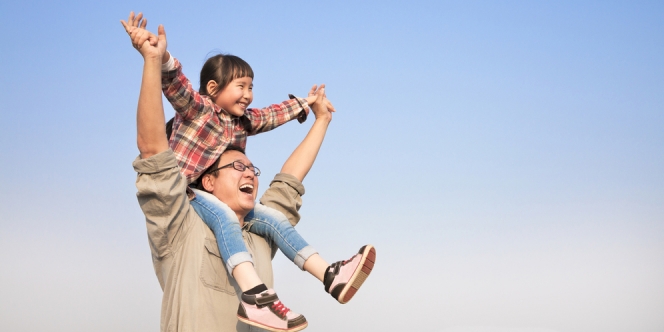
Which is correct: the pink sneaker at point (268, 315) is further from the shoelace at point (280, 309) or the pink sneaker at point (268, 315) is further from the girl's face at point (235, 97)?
the girl's face at point (235, 97)

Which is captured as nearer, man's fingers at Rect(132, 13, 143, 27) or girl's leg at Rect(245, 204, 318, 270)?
man's fingers at Rect(132, 13, 143, 27)

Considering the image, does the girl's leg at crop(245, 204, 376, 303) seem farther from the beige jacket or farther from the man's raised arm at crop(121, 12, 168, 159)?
the man's raised arm at crop(121, 12, 168, 159)

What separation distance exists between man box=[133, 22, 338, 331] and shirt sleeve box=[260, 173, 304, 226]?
426 millimetres

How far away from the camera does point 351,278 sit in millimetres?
4113

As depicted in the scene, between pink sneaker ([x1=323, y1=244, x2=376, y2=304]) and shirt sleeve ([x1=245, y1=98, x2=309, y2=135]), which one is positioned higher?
shirt sleeve ([x1=245, y1=98, x2=309, y2=135])

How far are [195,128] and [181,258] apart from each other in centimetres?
93

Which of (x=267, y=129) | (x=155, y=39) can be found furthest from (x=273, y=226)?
(x=155, y=39)

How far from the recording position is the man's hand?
12.7 feet

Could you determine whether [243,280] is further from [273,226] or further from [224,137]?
[224,137]

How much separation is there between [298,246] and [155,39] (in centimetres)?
150

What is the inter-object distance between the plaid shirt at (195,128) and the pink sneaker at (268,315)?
0.97m

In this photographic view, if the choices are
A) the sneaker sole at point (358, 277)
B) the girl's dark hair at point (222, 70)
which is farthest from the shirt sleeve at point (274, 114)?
the sneaker sole at point (358, 277)

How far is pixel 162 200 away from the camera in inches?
156

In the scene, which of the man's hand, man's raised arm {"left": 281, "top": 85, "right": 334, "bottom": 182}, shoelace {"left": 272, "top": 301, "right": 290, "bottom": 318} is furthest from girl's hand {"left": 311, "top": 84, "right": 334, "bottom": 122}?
shoelace {"left": 272, "top": 301, "right": 290, "bottom": 318}
